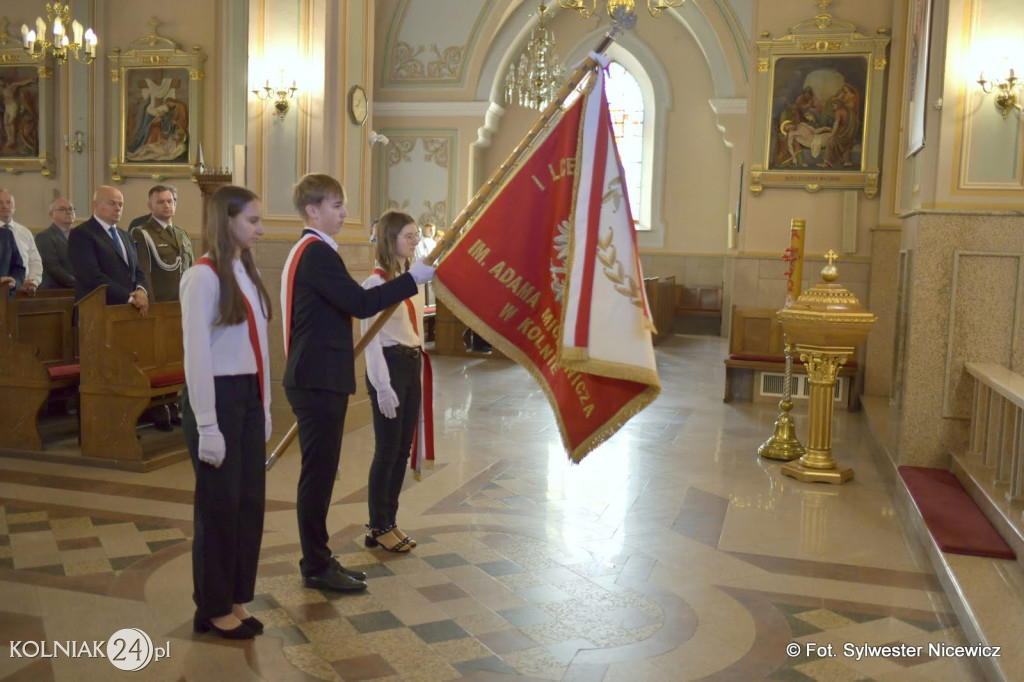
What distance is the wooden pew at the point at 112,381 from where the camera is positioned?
19.1 feet

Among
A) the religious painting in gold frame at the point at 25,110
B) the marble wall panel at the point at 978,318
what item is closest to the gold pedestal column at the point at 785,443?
the marble wall panel at the point at 978,318

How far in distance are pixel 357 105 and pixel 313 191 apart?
A: 402 cm

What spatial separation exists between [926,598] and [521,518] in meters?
2.01

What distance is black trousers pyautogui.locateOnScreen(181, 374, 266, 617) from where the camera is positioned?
3.17 meters

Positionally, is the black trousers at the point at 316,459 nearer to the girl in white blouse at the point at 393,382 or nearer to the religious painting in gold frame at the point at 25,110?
the girl in white blouse at the point at 393,382

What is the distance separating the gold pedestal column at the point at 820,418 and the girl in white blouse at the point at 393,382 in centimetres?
291

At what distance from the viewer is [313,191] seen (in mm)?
3514

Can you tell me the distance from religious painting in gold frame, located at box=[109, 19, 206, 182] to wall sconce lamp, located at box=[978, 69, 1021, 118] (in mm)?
8197

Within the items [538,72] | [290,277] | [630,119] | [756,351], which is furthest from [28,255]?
[630,119]

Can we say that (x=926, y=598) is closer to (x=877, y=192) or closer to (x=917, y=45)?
(x=917, y=45)

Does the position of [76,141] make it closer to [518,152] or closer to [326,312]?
[326,312]

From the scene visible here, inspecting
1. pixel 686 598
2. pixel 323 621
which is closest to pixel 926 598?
pixel 686 598

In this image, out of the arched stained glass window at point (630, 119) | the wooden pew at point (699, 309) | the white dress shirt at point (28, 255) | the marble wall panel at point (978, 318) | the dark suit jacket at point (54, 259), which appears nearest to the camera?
the marble wall panel at point (978, 318)

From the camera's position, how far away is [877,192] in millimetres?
9961
